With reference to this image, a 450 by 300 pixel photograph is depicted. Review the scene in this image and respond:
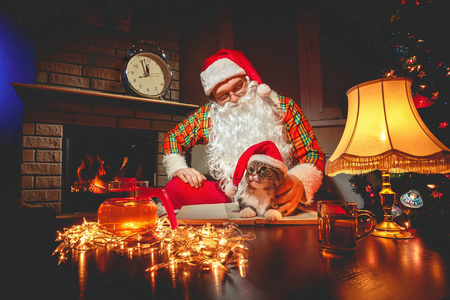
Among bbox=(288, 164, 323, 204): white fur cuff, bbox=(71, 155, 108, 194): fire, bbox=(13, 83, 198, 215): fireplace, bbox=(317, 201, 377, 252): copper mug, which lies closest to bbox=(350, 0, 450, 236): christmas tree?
bbox=(288, 164, 323, 204): white fur cuff

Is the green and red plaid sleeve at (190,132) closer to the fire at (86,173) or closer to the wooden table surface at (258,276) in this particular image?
the fire at (86,173)

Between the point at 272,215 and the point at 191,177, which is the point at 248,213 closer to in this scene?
the point at 272,215

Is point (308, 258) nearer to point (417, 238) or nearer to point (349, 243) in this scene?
point (349, 243)

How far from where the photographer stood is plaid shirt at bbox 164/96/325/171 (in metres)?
1.30

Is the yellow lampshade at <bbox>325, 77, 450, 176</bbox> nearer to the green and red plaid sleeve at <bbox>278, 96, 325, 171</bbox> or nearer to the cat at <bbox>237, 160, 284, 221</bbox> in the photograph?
the cat at <bbox>237, 160, 284, 221</bbox>

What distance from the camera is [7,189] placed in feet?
4.46

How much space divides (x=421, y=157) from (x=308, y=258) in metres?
0.45

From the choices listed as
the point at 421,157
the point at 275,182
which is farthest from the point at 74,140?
the point at 421,157

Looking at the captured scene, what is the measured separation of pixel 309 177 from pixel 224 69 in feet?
2.52

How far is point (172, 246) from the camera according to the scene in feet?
1.82

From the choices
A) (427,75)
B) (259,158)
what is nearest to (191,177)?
(259,158)

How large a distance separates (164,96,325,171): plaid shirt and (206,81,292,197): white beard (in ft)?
0.16

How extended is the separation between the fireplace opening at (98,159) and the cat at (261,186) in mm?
1163

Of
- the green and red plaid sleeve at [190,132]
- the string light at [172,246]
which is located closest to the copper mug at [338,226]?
the string light at [172,246]
